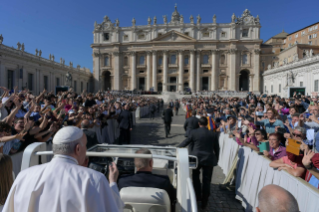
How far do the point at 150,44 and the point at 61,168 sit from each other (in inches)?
2235

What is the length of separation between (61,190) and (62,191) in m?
0.01

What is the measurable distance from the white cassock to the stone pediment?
55.7m

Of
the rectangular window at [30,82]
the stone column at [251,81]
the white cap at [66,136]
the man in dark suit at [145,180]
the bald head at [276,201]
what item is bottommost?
the man in dark suit at [145,180]

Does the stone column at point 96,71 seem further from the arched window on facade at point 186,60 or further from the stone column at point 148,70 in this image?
the arched window on facade at point 186,60

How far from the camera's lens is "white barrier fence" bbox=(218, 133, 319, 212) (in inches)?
110

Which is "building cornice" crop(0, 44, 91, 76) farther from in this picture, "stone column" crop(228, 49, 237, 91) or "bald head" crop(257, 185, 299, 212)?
"stone column" crop(228, 49, 237, 91)

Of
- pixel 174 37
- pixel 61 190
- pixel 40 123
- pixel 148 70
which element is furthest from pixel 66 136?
pixel 174 37

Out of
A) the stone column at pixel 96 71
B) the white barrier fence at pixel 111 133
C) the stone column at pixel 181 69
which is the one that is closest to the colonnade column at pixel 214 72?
the stone column at pixel 181 69

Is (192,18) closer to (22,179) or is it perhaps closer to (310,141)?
(310,141)

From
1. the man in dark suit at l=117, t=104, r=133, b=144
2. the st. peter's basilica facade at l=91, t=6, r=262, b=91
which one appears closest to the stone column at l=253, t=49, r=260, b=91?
the st. peter's basilica facade at l=91, t=6, r=262, b=91

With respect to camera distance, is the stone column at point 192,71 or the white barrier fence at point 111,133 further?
the stone column at point 192,71

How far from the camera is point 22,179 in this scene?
1.63 metres

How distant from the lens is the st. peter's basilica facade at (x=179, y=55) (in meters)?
54.1

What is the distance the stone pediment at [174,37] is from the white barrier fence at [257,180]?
168 feet
